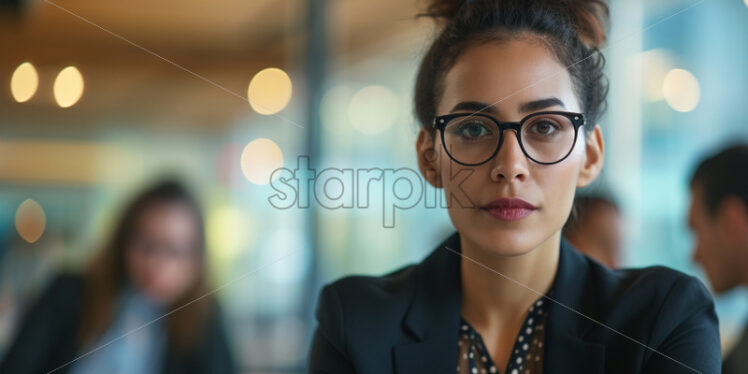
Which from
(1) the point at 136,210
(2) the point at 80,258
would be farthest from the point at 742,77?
(2) the point at 80,258

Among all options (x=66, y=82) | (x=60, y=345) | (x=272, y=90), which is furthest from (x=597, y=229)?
(x=66, y=82)

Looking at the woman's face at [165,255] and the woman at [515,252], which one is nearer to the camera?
the woman at [515,252]

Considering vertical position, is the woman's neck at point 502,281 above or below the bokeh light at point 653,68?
below

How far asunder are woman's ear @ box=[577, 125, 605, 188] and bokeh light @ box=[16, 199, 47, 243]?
88cm

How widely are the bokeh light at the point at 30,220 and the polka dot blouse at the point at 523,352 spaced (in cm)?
83

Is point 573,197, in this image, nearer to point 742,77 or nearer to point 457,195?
point 457,195

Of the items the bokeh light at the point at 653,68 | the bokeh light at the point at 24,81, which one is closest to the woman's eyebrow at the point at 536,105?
the bokeh light at the point at 653,68

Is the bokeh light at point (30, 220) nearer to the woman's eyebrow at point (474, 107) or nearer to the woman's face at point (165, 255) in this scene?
the woman's face at point (165, 255)

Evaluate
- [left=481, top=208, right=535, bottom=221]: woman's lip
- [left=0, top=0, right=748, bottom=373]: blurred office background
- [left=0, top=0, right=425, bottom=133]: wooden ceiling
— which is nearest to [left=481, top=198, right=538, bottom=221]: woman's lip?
[left=481, top=208, right=535, bottom=221]: woman's lip

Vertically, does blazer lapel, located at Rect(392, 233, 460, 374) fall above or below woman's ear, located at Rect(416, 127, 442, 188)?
below

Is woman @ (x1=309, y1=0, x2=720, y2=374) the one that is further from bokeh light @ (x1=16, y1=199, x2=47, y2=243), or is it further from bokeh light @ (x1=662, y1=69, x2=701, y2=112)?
bokeh light @ (x1=16, y1=199, x2=47, y2=243)

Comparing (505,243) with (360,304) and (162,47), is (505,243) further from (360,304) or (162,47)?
(162,47)

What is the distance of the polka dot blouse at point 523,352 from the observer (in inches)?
15.6

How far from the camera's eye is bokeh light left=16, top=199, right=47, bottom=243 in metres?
1.00
